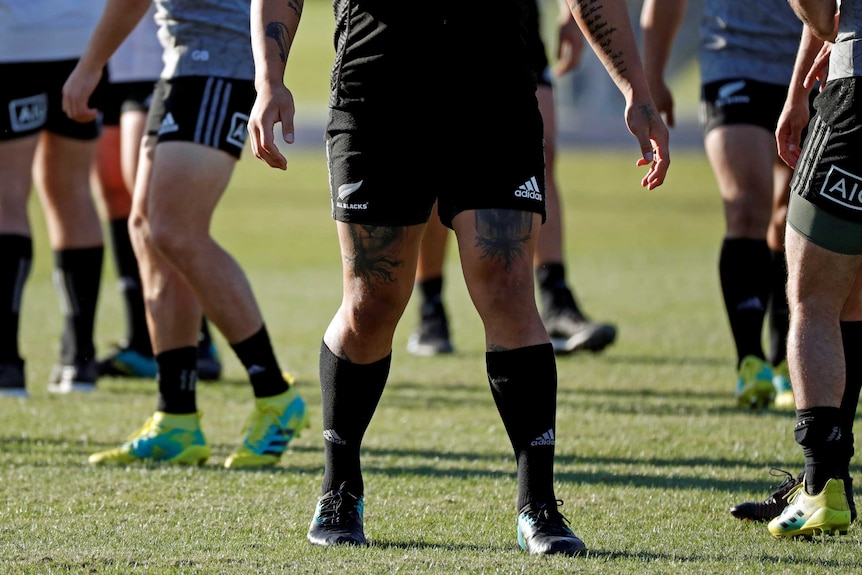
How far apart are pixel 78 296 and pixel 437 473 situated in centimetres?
259

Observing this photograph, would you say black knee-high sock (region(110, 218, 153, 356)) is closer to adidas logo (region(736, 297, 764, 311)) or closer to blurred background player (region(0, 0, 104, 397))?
blurred background player (region(0, 0, 104, 397))

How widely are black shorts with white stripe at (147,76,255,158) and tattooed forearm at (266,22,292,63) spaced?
1145 mm

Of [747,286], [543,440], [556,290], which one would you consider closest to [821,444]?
[543,440]

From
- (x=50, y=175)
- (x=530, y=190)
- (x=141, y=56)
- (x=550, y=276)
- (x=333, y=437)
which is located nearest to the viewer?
(x=530, y=190)

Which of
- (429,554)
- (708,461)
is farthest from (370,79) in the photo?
(708,461)

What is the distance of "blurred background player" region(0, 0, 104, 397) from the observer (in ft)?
19.0

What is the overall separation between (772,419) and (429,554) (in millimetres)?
2481

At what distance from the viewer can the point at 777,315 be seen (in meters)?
6.24

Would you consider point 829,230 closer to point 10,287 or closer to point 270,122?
point 270,122

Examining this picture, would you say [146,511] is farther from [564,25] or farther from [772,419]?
[564,25]

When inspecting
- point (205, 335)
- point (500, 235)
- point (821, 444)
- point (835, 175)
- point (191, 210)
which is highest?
point (835, 175)

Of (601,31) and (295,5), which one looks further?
(295,5)

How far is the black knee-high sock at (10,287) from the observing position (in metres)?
5.94

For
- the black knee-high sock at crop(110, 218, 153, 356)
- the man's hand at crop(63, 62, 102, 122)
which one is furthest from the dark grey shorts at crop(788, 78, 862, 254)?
the black knee-high sock at crop(110, 218, 153, 356)
